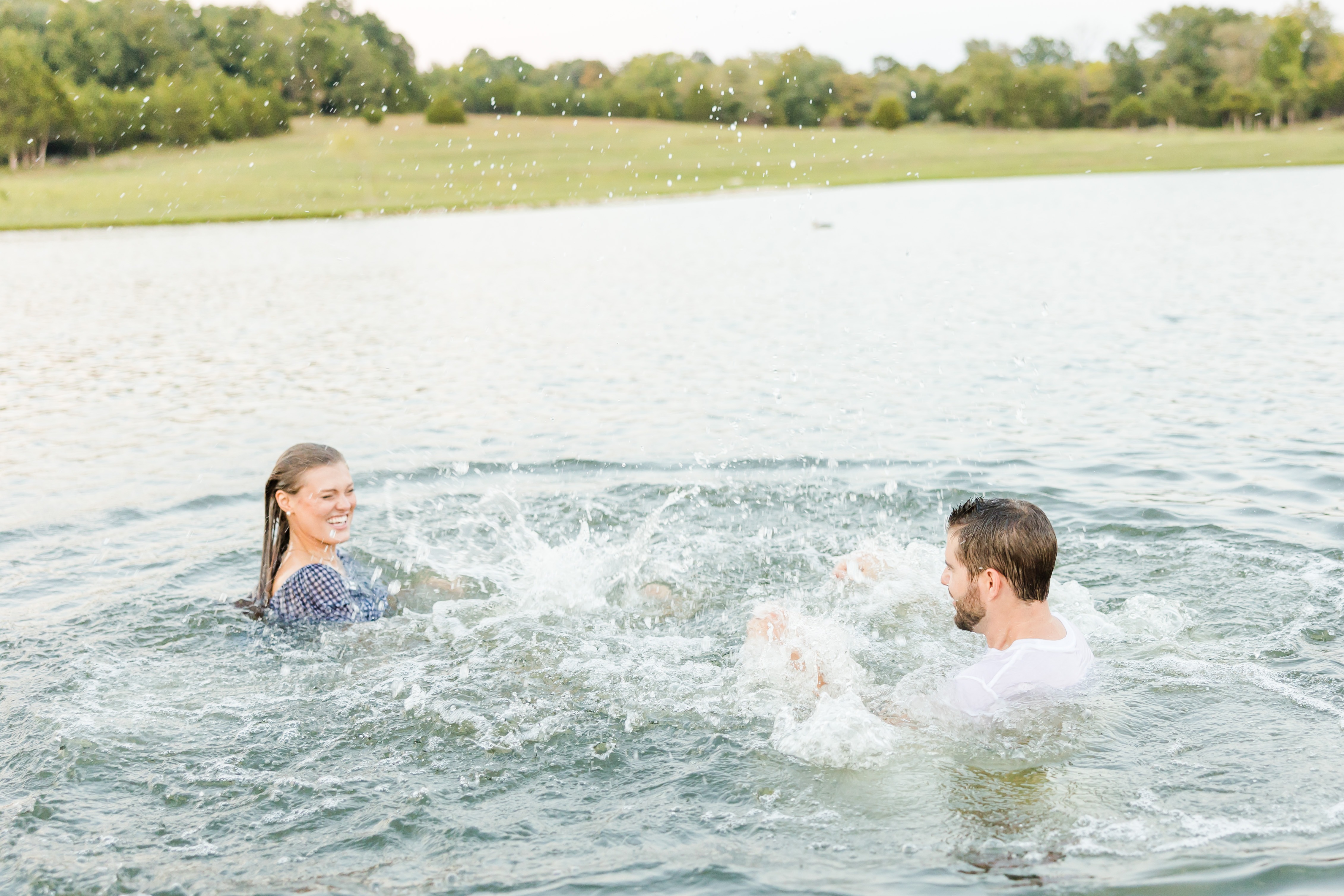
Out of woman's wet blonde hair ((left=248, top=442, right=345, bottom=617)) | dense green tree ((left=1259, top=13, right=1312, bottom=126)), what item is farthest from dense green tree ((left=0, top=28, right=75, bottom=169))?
dense green tree ((left=1259, top=13, right=1312, bottom=126))

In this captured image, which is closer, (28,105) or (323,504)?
(323,504)

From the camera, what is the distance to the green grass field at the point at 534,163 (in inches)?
2729

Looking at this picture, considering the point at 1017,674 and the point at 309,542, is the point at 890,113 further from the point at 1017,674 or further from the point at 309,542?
the point at 1017,674

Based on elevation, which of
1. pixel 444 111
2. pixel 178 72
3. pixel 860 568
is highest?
pixel 178 72

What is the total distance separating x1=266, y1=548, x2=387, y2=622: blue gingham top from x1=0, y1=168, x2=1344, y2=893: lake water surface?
119 millimetres

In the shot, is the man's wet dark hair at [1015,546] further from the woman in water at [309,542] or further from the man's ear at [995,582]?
the woman in water at [309,542]

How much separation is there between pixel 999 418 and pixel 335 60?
67779mm

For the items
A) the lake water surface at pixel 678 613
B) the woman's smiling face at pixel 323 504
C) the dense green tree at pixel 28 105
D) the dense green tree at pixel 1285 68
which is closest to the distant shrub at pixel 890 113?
the dense green tree at pixel 1285 68

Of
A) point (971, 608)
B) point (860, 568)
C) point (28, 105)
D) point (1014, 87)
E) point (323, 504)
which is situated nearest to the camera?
point (971, 608)

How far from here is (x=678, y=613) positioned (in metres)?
7.29

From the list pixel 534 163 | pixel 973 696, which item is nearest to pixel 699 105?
pixel 534 163

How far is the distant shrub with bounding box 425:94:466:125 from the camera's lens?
287 feet

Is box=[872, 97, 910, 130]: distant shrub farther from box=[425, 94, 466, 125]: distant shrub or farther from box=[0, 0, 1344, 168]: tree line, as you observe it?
box=[425, 94, 466, 125]: distant shrub

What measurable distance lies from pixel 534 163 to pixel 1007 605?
85881 millimetres
